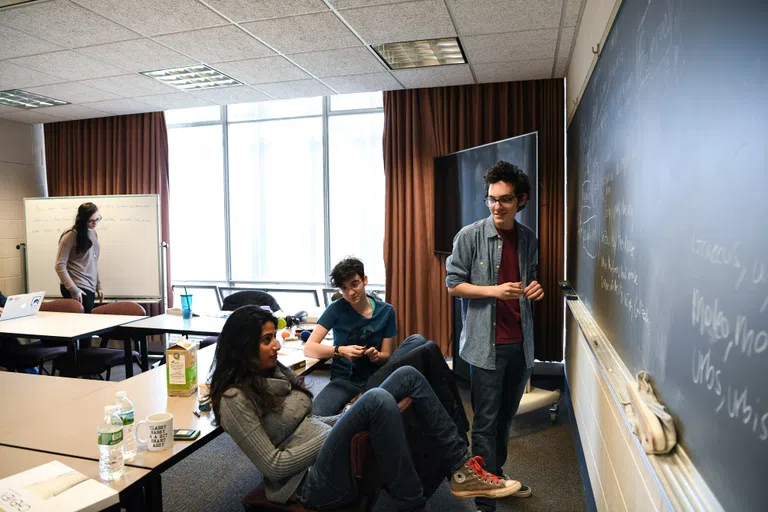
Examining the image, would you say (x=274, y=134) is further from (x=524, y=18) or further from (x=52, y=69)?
(x=524, y=18)

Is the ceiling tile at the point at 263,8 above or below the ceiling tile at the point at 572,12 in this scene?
above

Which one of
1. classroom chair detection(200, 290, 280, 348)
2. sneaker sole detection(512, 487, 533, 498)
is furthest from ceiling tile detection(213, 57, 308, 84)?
sneaker sole detection(512, 487, 533, 498)

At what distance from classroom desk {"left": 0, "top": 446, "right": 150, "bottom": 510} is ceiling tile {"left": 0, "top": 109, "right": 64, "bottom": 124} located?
182 inches

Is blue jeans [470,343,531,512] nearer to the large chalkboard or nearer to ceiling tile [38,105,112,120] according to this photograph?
the large chalkboard

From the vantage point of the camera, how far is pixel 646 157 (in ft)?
4.38

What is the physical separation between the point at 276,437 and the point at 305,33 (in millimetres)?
2421

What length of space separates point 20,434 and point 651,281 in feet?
6.72

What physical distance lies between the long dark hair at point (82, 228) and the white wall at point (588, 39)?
3.95 metres

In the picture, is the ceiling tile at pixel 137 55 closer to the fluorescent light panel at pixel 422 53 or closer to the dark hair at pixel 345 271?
the fluorescent light panel at pixel 422 53

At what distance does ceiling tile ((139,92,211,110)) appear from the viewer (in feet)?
15.1

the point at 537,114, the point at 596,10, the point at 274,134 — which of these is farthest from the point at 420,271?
the point at 596,10

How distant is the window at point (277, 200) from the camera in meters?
5.14

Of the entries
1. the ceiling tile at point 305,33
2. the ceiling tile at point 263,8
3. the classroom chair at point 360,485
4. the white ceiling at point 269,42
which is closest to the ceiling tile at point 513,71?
the white ceiling at point 269,42

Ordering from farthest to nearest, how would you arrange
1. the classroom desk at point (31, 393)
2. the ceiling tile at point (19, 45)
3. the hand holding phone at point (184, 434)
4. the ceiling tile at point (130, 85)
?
the ceiling tile at point (130, 85) < the ceiling tile at point (19, 45) < the classroom desk at point (31, 393) < the hand holding phone at point (184, 434)
